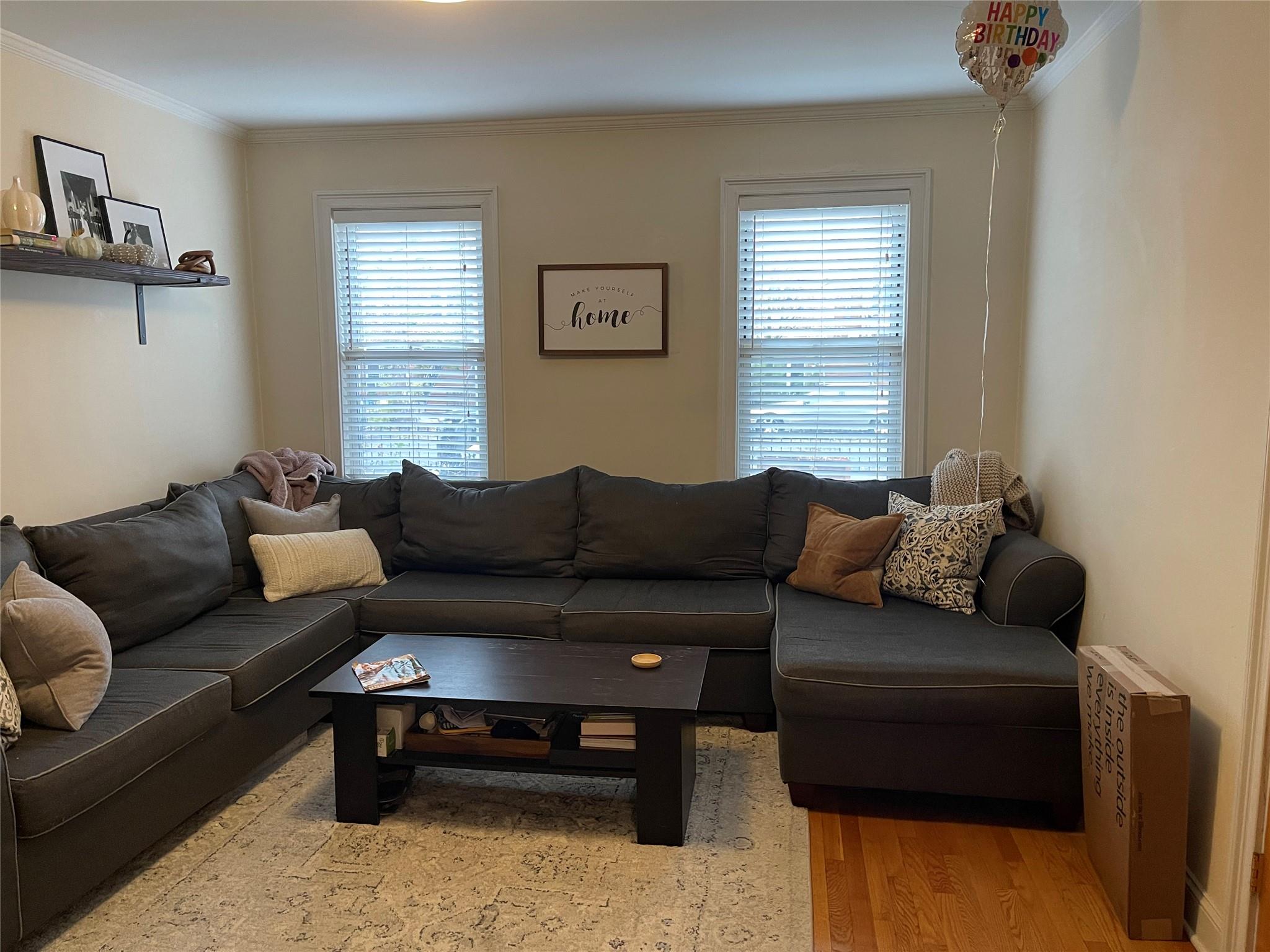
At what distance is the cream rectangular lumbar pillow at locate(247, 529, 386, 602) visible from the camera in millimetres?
3799

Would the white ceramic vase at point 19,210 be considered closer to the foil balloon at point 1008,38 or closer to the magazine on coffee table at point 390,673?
the magazine on coffee table at point 390,673

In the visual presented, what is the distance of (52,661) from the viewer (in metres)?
2.47

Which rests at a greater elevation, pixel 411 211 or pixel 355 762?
pixel 411 211

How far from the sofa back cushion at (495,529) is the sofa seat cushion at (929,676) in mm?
1290

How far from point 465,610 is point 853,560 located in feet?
4.95

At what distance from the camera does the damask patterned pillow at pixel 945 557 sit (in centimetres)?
348

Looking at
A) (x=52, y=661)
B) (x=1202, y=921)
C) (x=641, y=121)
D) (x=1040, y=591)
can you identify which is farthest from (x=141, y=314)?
(x=1202, y=921)

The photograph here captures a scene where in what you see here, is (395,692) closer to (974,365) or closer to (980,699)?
(980,699)

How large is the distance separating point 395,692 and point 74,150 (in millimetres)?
2529

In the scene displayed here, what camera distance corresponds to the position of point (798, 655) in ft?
9.81

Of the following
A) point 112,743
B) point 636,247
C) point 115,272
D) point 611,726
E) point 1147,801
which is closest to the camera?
point 1147,801

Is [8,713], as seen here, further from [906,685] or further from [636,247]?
[636,247]

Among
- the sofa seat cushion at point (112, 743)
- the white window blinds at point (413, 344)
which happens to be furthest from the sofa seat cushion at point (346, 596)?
the white window blinds at point (413, 344)

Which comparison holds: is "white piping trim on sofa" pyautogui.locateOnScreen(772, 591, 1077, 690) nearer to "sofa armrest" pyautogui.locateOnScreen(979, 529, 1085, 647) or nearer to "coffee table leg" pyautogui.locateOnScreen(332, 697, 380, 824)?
"sofa armrest" pyautogui.locateOnScreen(979, 529, 1085, 647)
